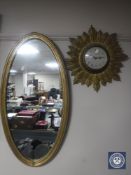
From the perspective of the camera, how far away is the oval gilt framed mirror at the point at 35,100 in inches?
94.0

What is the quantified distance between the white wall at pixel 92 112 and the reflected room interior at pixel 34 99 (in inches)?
5.3

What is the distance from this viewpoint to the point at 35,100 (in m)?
2.45

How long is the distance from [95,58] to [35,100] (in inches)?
26.9

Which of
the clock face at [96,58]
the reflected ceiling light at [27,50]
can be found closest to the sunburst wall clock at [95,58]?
the clock face at [96,58]

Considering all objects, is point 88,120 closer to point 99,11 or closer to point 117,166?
point 117,166

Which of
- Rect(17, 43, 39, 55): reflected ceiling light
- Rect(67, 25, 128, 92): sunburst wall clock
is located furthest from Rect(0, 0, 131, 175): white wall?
Rect(17, 43, 39, 55): reflected ceiling light

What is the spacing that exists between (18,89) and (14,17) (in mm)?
686

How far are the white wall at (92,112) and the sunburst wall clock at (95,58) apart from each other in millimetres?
61

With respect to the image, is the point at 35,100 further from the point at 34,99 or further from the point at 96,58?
the point at 96,58

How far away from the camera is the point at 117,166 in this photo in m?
2.40

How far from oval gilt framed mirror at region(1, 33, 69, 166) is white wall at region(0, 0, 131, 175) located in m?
0.09

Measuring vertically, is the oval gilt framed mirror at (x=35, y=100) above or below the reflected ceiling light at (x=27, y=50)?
below

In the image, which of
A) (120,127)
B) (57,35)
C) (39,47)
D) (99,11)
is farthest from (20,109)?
(99,11)

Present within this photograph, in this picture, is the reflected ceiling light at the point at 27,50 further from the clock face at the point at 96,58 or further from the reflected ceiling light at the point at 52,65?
the clock face at the point at 96,58
